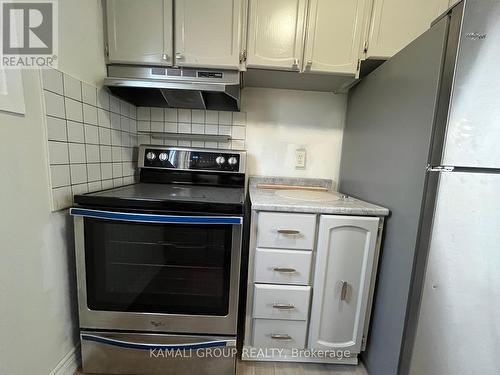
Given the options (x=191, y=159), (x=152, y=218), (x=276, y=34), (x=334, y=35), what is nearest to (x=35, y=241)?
(x=152, y=218)

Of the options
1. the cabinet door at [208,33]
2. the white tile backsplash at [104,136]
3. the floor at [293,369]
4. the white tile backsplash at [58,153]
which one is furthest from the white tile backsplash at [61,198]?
the floor at [293,369]

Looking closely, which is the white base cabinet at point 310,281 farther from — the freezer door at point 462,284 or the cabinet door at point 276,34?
the cabinet door at point 276,34

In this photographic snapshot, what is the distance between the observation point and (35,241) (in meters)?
0.87

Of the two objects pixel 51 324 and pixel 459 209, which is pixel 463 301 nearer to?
pixel 459 209

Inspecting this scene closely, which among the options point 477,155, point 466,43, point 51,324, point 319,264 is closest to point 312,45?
point 466,43

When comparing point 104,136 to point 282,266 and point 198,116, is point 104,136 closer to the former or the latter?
point 198,116

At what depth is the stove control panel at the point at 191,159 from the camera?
4.96ft

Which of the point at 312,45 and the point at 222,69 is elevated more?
the point at 312,45

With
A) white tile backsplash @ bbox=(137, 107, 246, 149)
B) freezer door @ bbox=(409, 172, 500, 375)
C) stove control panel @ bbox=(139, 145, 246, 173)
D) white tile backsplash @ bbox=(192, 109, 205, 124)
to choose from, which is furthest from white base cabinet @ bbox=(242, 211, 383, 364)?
white tile backsplash @ bbox=(192, 109, 205, 124)

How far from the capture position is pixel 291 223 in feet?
3.48

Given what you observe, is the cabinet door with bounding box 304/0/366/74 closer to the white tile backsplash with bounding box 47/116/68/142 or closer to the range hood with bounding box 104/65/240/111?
the range hood with bounding box 104/65/240/111

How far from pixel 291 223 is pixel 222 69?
0.89 meters

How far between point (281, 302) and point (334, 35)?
140 cm

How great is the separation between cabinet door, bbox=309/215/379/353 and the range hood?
2.84ft
